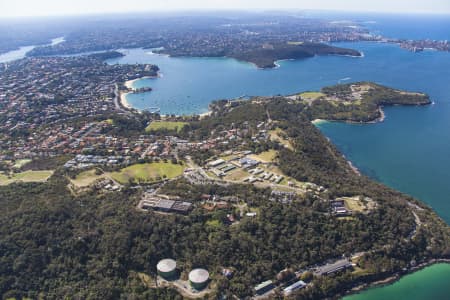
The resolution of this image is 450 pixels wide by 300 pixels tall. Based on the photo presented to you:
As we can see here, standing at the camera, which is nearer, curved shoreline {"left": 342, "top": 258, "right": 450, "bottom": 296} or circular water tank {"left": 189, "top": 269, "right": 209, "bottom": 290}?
circular water tank {"left": 189, "top": 269, "right": 209, "bottom": 290}

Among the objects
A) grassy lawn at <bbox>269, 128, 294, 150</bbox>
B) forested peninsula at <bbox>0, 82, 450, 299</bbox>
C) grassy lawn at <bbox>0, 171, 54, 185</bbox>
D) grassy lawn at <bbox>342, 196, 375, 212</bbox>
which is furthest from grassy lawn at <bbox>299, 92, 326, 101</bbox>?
grassy lawn at <bbox>0, 171, 54, 185</bbox>

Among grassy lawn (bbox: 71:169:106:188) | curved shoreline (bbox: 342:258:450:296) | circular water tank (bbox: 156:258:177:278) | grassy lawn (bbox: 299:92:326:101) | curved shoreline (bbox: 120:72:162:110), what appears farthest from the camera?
grassy lawn (bbox: 299:92:326:101)

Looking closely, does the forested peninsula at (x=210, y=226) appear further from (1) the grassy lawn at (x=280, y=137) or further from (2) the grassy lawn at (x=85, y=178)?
(1) the grassy lawn at (x=280, y=137)

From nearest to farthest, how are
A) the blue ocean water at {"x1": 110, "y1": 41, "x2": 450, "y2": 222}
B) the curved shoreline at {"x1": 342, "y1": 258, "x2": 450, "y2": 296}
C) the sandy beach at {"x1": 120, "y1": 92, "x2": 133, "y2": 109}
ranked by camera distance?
1. the curved shoreline at {"x1": 342, "y1": 258, "x2": 450, "y2": 296}
2. the blue ocean water at {"x1": 110, "y1": 41, "x2": 450, "y2": 222}
3. the sandy beach at {"x1": 120, "y1": 92, "x2": 133, "y2": 109}

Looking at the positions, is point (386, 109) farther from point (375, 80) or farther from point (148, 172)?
point (148, 172)

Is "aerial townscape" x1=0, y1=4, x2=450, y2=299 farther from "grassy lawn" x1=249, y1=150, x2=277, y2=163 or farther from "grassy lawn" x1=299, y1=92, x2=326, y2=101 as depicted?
"grassy lawn" x1=299, y1=92, x2=326, y2=101

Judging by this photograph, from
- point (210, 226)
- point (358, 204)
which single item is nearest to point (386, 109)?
point (358, 204)

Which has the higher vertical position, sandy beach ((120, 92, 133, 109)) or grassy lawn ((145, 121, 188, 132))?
grassy lawn ((145, 121, 188, 132))
